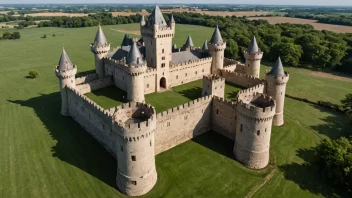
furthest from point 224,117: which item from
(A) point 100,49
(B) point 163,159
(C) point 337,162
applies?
(A) point 100,49

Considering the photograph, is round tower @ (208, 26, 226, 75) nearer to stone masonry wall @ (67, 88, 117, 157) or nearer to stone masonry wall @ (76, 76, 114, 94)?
stone masonry wall @ (76, 76, 114, 94)

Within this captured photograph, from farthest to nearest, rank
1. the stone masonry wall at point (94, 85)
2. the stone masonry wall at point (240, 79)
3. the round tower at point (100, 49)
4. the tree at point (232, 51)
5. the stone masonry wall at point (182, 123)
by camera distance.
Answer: the tree at point (232, 51) < the round tower at point (100, 49) < the stone masonry wall at point (240, 79) < the stone masonry wall at point (94, 85) < the stone masonry wall at point (182, 123)

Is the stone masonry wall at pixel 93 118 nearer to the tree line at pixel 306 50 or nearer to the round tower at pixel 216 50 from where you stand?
the round tower at pixel 216 50

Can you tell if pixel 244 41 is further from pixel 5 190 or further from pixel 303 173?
pixel 5 190

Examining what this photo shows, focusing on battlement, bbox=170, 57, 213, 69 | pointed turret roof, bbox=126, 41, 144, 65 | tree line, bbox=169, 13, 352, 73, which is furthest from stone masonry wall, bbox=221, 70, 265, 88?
tree line, bbox=169, 13, 352, 73

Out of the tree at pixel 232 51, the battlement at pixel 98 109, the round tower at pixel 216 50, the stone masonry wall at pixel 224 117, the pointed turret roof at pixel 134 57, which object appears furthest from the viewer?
the tree at pixel 232 51

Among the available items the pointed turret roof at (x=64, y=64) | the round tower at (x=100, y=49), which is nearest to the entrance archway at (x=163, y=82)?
the round tower at (x=100, y=49)

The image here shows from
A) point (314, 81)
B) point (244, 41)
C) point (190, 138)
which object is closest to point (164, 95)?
point (190, 138)
